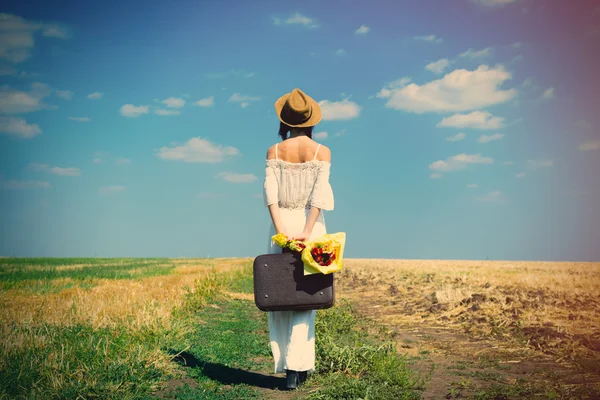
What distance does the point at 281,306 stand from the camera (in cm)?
471

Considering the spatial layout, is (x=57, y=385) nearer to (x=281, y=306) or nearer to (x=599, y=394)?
(x=281, y=306)

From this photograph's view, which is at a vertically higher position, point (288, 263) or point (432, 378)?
point (288, 263)

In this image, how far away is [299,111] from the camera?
16.7ft

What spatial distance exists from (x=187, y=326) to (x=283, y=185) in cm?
413

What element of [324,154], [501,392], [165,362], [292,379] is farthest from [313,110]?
[501,392]

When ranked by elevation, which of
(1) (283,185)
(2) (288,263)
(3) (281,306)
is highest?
(1) (283,185)

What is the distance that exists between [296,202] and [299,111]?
3.15 feet

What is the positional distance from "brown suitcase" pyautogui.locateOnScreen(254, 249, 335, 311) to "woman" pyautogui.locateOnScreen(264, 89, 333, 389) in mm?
282

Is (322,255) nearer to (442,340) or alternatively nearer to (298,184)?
(298,184)

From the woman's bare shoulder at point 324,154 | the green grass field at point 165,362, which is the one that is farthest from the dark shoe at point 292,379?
the woman's bare shoulder at point 324,154

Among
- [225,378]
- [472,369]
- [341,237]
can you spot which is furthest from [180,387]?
[472,369]

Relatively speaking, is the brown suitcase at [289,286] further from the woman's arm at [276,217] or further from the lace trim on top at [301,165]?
the lace trim on top at [301,165]

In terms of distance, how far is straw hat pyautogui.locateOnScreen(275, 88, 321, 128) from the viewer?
5117mm

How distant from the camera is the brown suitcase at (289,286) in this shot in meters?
4.68
